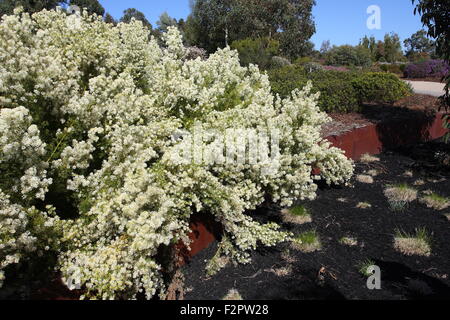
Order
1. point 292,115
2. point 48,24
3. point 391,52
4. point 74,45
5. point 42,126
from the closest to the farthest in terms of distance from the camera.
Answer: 1. point 42,126
2. point 74,45
3. point 292,115
4. point 48,24
5. point 391,52

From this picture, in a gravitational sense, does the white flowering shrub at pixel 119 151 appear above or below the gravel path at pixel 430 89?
below

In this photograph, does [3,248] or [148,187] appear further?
[148,187]

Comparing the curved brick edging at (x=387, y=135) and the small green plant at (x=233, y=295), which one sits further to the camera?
the curved brick edging at (x=387, y=135)

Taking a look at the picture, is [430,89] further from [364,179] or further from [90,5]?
[90,5]

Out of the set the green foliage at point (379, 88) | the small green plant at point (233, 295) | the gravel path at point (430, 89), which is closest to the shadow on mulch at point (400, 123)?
the green foliage at point (379, 88)

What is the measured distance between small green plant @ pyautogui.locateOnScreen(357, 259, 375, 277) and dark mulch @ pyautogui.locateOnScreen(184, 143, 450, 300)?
5 centimetres

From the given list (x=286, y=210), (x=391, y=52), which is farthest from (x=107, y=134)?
(x=391, y=52)

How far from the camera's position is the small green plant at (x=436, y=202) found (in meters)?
5.32

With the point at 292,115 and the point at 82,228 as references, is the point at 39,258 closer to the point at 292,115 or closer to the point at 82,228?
the point at 82,228

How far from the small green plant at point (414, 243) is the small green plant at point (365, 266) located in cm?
53

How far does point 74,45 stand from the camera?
Result: 432 cm

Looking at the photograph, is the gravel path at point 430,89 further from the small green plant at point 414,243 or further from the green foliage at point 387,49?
the green foliage at point 387,49

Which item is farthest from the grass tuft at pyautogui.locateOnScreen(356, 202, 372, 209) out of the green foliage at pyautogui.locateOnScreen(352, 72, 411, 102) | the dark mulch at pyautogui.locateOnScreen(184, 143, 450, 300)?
the green foliage at pyautogui.locateOnScreen(352, 72, 411, 102)

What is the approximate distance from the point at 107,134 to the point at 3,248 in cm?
144
